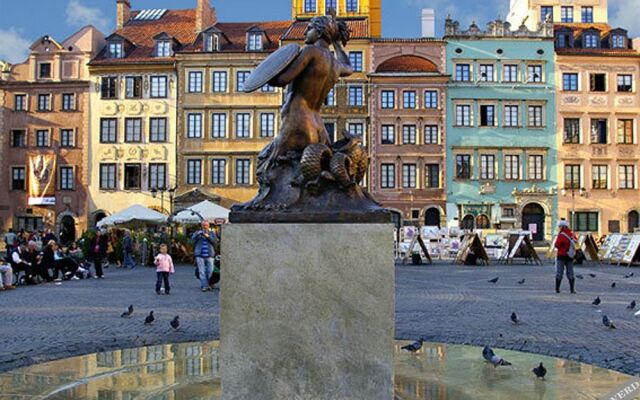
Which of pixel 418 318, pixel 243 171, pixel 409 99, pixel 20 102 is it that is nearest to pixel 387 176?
pixel 409 99

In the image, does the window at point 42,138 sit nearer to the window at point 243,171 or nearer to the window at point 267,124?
the window at point 243,171

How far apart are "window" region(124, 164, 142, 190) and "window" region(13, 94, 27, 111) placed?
777 cm

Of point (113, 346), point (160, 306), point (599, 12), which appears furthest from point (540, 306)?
point (599, 12)

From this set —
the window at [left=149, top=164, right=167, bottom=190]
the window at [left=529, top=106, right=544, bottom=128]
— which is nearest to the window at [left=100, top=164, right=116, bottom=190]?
the window at [left=149, top=164, right=167, bottom=190]

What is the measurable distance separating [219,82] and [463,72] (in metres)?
15.5

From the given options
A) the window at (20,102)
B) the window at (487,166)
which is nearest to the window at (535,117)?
the window at (487,166)

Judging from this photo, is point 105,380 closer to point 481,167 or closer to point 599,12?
point 481,167

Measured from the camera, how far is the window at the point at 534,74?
134ft

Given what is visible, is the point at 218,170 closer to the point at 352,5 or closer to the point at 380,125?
the point at 380,125

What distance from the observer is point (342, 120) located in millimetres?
40781

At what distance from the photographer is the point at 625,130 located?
41.3m

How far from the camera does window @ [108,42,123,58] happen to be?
42.2 m

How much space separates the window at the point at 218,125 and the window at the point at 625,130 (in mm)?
25168

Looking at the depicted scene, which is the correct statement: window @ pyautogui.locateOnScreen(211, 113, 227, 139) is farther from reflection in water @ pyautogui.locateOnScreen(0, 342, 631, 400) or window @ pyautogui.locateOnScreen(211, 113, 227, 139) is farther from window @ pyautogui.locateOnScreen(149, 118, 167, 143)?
reflection in water @ pyautogui.locateOnScreen(0, 342, 631, 400)
